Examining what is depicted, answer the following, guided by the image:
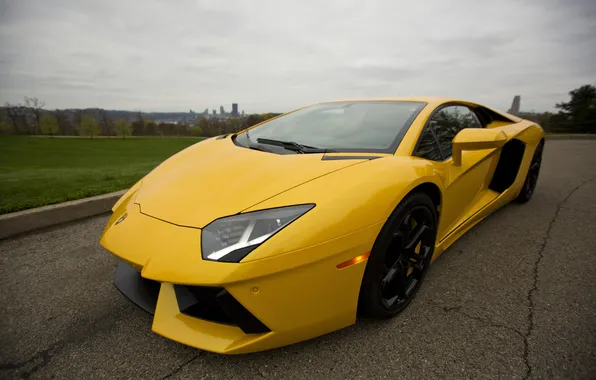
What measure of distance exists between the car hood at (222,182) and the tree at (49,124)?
95.0 ft

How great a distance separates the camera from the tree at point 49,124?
24005 millimetres

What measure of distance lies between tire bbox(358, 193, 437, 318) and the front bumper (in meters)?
0.09

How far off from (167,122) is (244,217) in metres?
31.0

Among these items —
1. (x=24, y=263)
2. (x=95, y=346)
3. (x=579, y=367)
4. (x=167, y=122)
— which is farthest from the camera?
(x=167, y=122)

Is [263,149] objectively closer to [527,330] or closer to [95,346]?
[95,346]

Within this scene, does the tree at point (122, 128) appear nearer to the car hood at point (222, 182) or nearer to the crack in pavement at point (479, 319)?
the car hood at point (222, 182)

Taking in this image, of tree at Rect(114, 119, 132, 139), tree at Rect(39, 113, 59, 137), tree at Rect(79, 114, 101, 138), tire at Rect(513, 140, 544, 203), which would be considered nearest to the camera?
tire at Rect(513, 140, 544, 203)

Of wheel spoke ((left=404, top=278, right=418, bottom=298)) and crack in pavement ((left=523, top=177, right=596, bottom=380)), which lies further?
wheel spoke ((left=404, top=278, right=418, bottom=298))

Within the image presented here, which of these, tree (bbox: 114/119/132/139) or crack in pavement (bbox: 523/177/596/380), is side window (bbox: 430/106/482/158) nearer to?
crack in pavement (bbox: 523/177/596/380)

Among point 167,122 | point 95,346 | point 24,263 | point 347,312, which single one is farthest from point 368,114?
point 167,122

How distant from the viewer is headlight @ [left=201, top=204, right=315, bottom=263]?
1.15m

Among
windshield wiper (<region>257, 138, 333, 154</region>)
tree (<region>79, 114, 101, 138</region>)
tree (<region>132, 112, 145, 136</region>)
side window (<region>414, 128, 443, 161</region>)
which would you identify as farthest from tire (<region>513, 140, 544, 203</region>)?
tree (<region>79, 114, 101, 138</region>)

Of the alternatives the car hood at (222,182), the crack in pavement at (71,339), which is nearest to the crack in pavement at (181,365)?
the crack in pavement at (71,339)

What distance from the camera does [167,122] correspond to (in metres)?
29.1
